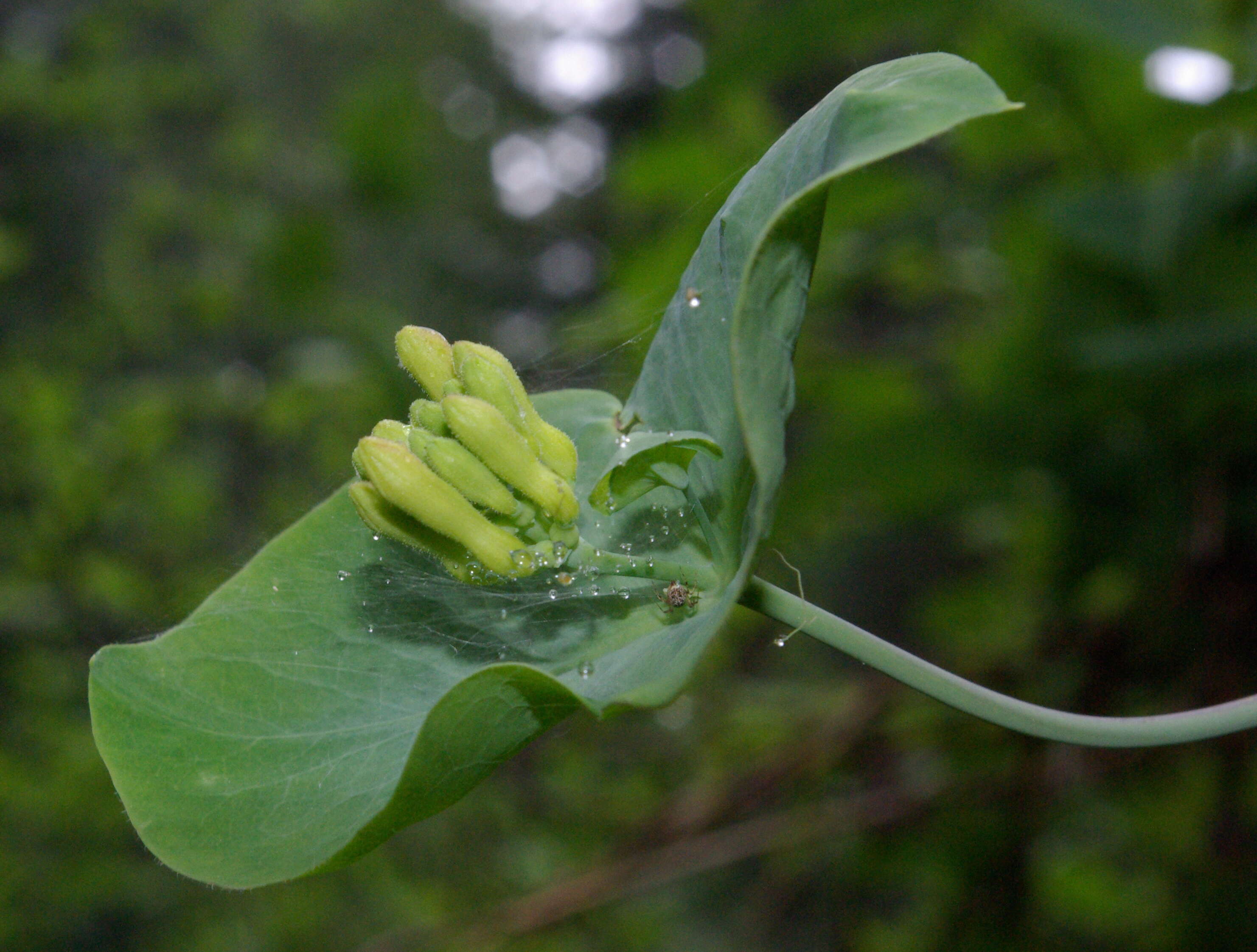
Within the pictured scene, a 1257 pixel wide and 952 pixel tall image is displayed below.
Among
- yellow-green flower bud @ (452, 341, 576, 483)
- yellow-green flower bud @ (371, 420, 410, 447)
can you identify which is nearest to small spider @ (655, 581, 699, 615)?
yellow-green flower bud @ (452, 341, 576, 483)

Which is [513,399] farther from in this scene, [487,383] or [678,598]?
[678,598]

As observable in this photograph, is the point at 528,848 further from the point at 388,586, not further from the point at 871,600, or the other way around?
the point at 871,600

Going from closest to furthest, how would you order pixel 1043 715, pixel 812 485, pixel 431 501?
pixel 1043 715 → pixel 431 501 → pixel 812 485

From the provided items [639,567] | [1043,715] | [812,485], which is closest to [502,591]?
[639,567]

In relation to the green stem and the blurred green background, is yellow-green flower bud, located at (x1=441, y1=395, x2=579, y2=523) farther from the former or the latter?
the blurred green background

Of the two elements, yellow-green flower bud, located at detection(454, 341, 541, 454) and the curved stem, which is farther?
yellow-green flower bud, located at detection(454, 341, 541, 454)

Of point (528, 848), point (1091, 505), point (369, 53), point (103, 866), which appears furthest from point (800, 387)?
point (369, 53)

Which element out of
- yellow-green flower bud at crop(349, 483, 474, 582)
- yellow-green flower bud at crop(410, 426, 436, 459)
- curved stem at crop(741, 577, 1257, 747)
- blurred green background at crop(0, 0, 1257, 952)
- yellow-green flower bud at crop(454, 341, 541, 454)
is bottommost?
blurred green background at crop(0, 0, 1257, 952)
